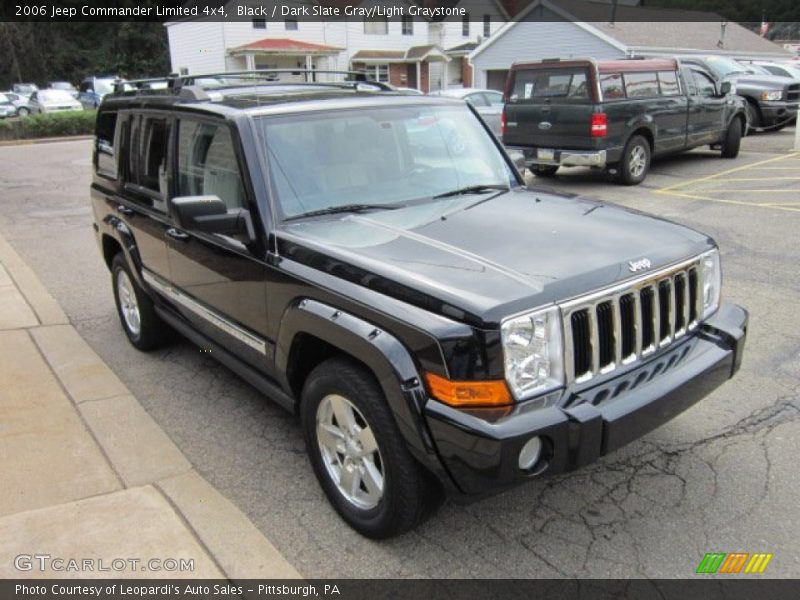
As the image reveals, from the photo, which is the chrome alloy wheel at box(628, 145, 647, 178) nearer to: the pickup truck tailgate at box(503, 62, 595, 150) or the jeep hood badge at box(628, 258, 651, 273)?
the pickup truck tailgate at box(503, 62, 595, 150)

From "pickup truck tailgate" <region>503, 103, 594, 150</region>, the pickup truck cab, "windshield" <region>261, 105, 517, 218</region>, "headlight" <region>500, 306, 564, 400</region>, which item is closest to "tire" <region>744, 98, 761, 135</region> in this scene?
the pickup truck cab

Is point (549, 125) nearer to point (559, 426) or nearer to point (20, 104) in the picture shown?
point (559, 426)

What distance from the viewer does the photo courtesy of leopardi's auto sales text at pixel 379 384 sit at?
8.42ft

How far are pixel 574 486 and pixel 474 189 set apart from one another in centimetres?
168

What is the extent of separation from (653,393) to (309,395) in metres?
1.45

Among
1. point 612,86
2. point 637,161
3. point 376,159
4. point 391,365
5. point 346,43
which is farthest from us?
point 346,43

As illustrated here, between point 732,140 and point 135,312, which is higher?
point 732,140

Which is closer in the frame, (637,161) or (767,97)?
(637,161)

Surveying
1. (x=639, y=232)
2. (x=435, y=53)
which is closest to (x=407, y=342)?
(x=639, y=232)

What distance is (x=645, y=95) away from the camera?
454 inches

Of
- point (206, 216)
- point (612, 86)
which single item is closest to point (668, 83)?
point (612, 86)

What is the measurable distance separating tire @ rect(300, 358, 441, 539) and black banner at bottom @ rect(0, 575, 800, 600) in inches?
10.0

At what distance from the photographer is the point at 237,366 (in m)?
3.82

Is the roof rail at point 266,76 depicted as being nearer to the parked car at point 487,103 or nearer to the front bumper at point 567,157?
the front bumper at point 567,157
